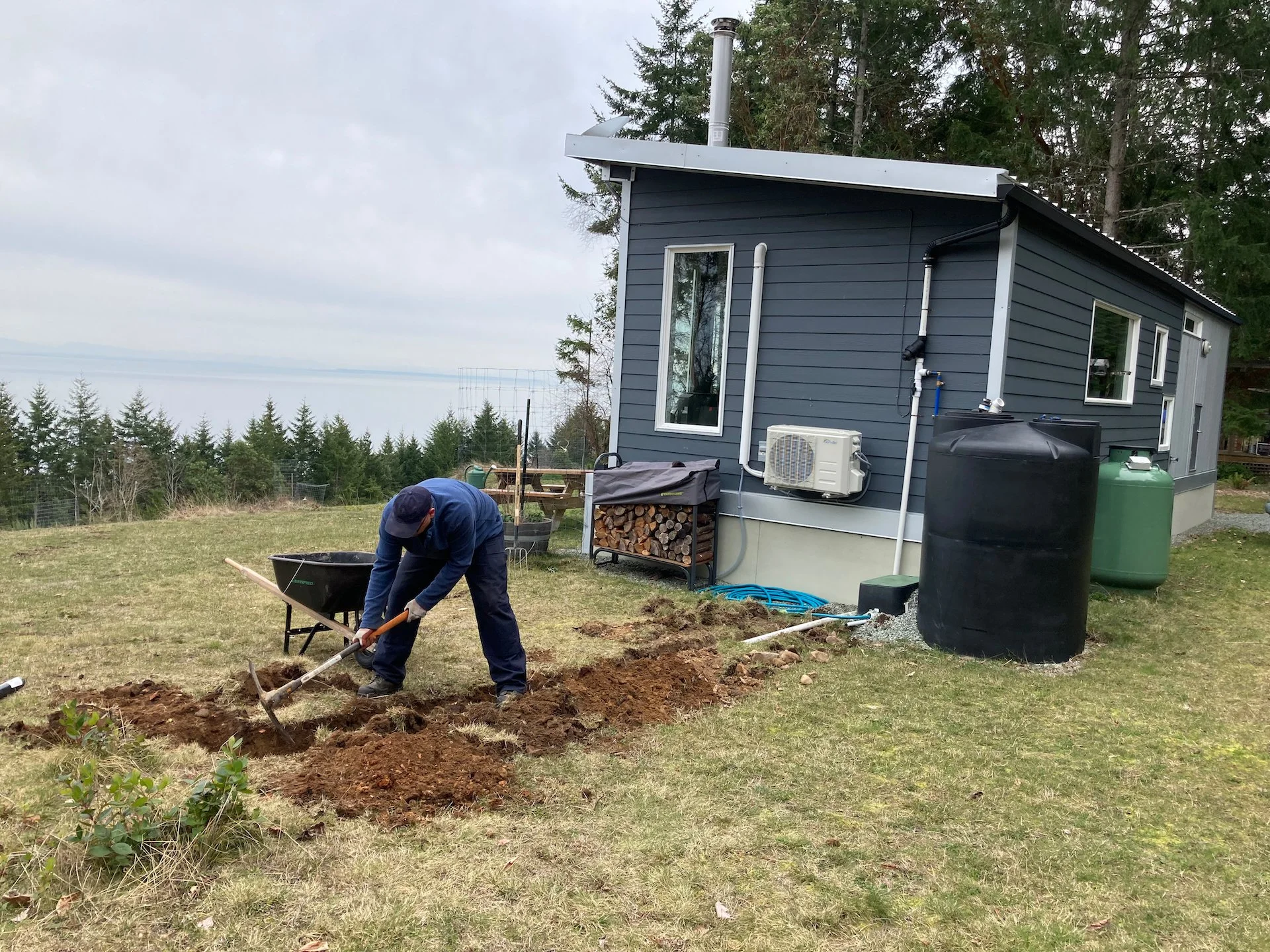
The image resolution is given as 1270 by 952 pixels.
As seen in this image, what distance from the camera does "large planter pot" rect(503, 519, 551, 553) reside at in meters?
9.09

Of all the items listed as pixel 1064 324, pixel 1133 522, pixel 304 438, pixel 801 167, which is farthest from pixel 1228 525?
pixel 304 438

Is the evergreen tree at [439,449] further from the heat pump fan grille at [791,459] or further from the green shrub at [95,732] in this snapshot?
the green shrub at [95,732]

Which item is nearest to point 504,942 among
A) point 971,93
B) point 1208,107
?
point 1208,107

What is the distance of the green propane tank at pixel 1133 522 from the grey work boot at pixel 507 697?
5.31 metres

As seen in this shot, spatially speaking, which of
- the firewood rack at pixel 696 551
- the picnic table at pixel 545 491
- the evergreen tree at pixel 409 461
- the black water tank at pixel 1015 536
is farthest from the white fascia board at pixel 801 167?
the evergreen tree at pixel 409 461

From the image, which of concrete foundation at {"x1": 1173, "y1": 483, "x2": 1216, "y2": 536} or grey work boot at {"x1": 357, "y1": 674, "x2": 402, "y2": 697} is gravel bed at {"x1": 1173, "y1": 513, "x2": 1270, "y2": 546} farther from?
grey work boot at {"x1": 357, "y1": 674, "x2": 402, "y2": 697}

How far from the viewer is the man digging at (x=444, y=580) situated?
4656 millimetres

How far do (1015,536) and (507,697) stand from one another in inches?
132

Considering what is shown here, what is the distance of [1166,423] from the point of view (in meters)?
11.9

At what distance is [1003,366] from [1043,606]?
80.6 inches

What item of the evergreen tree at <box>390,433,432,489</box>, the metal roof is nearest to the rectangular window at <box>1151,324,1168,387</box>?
the metal roof

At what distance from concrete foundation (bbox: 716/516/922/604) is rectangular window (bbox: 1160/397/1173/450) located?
6.50 meters

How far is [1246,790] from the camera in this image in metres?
3.94

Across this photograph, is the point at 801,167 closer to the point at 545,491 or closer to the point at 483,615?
the point at 483,615
